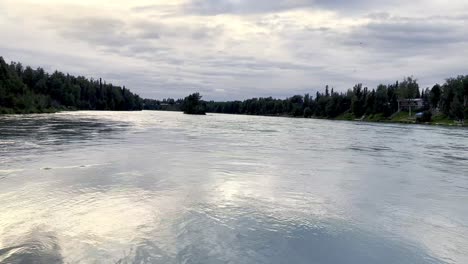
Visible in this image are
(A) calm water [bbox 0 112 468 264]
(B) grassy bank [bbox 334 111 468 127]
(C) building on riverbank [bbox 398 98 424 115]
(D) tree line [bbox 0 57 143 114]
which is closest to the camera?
(A) calm water [bbox 0 112 468 264]

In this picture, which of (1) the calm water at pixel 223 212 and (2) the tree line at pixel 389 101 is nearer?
(1) the calm water at pixel 223 212

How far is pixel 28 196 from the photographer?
13391mm

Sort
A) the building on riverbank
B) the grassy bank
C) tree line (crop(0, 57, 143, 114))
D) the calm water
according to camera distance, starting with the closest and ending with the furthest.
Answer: the calm water < tree line (crop(0, 57, 143, 114)) < the grassy bank < the building on riverbank

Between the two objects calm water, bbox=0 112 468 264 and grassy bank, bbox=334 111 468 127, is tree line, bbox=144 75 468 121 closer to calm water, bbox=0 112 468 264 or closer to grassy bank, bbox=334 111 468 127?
grassy bank, bbox=334 111 468 127

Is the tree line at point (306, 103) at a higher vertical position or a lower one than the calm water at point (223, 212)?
higher

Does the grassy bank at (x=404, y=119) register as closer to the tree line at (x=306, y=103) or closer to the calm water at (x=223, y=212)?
the tree line at (x=306, y=103)

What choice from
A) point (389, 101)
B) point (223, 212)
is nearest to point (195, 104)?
point (389, 101)

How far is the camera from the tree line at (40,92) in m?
95.2

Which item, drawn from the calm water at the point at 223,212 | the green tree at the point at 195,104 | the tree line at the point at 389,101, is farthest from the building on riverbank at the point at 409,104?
the calm water at the point at 223,212

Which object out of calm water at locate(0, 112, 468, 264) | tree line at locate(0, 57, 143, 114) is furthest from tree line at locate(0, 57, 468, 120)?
calm water at locate(0, 112, 468, 264)

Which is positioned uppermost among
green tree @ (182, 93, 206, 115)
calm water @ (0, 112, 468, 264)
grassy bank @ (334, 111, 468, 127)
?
green tree @ (182, 93, 206, 115)

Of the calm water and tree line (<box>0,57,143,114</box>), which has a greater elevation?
tree line (<box>0,57,143,114</box>)

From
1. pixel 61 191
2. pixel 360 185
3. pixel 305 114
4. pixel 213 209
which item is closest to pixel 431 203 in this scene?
pixel 360 185

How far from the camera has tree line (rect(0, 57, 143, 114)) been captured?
9516cm
